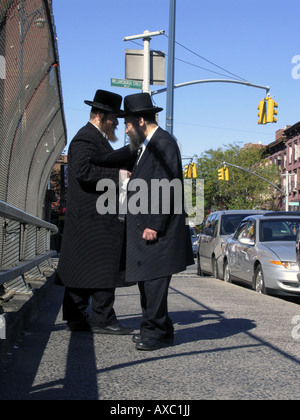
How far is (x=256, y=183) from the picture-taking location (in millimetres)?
70500

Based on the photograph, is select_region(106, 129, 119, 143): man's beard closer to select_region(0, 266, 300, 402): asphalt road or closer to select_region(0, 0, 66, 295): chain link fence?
select_region(0, 0, 66, 295): chain link fence

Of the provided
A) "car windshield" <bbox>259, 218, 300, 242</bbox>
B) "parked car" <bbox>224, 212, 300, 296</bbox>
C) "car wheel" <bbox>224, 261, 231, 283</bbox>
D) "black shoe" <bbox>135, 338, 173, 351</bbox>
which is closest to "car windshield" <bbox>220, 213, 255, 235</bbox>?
"car wheel" <bbox>224, 261, 231, 283</bbox>

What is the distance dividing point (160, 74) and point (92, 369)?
14706mm

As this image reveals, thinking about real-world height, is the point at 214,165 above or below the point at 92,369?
above

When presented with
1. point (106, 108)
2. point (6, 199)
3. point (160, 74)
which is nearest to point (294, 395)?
point (106, 108)

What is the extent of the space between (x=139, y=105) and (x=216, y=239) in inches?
467

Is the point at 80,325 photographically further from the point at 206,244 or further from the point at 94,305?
the point at 206,244

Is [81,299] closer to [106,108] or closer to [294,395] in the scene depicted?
[106,108]

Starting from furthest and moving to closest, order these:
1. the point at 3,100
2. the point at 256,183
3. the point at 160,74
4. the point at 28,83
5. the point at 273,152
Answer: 1. the point at 273,152
2. the point at 256,183
3. the point at 160,74
4. the point at 28,83
5. the point at 3,100

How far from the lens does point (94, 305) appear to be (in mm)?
6293

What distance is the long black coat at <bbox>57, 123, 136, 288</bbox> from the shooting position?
6164 millimetres

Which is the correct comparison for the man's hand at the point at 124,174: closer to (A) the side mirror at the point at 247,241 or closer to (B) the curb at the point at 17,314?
(B) the curb at the point at 17,314

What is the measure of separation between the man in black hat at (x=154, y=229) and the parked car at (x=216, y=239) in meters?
10.6

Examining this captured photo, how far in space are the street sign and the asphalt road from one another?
1051 centimetres
